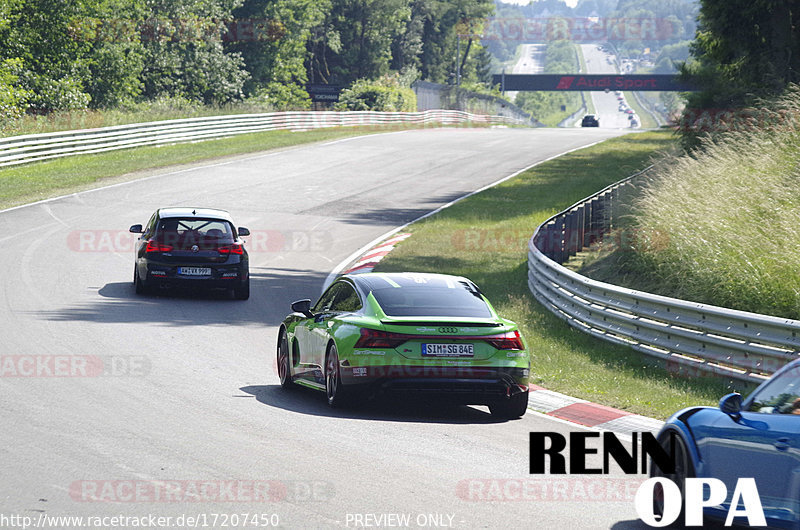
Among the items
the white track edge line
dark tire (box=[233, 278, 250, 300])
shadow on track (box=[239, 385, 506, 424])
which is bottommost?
the white track edge line

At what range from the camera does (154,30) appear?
64562 mm

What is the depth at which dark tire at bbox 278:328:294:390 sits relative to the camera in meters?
11.8

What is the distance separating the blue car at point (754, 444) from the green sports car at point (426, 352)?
338 cm

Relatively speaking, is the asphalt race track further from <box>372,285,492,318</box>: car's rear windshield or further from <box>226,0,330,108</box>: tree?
<box>226,0,330,108</box>: tree

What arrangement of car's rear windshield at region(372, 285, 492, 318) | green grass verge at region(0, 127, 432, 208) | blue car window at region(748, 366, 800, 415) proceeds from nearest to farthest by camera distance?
blue car window at region(748, 366, 800, 415), car's rear windshield at region(372, 285, 492, 318), green grass verge at region(0, 127, 432, 208)

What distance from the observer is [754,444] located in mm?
5965

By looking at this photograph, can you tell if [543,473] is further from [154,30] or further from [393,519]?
[154,30]

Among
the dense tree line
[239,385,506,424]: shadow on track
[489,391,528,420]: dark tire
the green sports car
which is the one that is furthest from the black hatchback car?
the dense tree line

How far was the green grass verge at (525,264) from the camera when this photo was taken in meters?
12.0

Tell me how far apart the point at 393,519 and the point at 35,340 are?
8239 millimetres

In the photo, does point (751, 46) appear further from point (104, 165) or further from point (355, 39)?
point (355, 39)

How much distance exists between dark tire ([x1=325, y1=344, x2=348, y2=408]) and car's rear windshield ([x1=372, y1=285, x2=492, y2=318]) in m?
0.66

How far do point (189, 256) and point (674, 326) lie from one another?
8283 millimetres

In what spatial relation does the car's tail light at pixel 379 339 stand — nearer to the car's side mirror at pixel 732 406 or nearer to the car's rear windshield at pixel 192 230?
the car's side mirror at pixel 732 406
